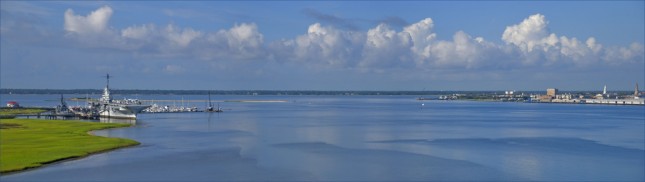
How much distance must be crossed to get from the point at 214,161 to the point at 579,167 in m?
21.9

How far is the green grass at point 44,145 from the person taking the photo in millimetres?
37000

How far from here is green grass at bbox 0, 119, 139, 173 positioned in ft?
121

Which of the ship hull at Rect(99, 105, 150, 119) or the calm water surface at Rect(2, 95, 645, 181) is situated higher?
the ship hull at Rect(99, 105, 150, 119)

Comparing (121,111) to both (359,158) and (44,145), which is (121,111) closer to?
(44,145)

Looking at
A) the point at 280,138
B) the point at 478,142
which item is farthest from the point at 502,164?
the point at 280,138

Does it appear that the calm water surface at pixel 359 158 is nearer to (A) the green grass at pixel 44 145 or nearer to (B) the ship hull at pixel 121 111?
(A) the green grass at pixel 44 145

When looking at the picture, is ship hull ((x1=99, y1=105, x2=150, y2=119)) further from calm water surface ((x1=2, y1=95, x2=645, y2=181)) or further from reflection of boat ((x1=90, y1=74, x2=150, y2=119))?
calm water surface ((x1=2, y1=95, x2=645, y2=181))

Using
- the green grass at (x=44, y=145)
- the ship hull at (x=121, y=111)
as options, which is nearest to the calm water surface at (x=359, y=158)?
the green grass at (x=44, y=145)

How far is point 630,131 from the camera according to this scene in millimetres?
70438

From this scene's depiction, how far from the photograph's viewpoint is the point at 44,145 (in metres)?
46.4

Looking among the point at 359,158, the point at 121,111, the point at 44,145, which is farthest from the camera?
the point at 121,111

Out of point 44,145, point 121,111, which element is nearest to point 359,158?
point 44,145

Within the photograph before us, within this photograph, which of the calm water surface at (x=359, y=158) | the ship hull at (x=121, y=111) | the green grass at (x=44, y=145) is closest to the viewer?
the calm water surface at (x=359, y=158)

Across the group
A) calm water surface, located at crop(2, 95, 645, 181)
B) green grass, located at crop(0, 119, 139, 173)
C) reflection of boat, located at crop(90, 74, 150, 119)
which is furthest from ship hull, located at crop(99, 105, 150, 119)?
calm water surface, located at crop(2, 95, 645, 181)
